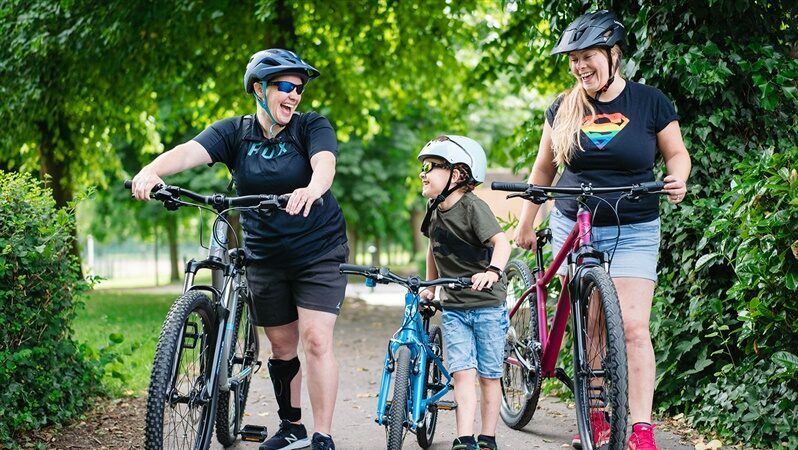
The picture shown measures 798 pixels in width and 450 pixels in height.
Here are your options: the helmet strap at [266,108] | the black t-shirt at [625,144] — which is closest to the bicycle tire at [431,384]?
the black t-shirt at [625,144]

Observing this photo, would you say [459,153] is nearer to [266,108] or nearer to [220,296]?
[266,108]

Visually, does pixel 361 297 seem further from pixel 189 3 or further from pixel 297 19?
pixel 189 3

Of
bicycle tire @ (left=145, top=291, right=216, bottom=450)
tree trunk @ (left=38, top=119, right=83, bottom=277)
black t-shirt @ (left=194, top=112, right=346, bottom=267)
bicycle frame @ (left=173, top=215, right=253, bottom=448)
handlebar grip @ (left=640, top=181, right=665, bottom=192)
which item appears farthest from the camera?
tree trunk @ (left=38, top=119, right=83, bottom=277)

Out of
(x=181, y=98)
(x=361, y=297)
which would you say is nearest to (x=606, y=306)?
Answer: (x=181, y=98)

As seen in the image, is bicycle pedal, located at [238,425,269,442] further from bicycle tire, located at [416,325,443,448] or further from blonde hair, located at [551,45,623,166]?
blonde hair, located at [551,45,623,166]

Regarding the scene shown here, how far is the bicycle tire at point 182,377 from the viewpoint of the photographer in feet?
13.2

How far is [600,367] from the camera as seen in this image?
15.0 ft

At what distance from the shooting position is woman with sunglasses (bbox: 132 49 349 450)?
4734 millimetres

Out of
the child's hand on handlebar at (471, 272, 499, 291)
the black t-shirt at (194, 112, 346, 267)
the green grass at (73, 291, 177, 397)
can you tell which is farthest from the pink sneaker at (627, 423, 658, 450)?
the green grass at (73, 291, 177, 397)

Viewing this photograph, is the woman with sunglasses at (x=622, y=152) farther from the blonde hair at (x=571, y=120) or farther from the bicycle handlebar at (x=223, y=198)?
the bicycle handlebar at (x=223, y=198)

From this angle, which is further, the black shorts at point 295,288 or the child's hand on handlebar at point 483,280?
the black shorts at point 295,288

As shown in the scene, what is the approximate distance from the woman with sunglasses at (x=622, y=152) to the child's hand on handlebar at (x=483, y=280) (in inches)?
23.7

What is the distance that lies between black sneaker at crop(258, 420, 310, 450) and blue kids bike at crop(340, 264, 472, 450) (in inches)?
24.8

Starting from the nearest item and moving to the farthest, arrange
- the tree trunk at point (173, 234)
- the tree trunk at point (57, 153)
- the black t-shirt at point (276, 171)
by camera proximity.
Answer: the black t-shirt at point (276, 171) → the tree trunk at point (57, 153) → the tree trunk at point (173, 234)
